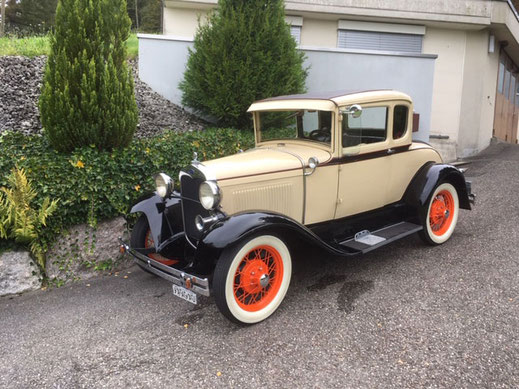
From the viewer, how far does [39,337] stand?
3418 mm

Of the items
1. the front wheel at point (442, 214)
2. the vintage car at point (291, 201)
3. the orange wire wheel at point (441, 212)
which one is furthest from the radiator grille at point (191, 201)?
the orange wire wheel at point (441, 212)

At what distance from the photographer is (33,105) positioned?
267 inches

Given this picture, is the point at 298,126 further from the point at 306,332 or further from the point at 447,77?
the point at 447,77

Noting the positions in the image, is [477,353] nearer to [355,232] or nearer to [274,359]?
[274,359]

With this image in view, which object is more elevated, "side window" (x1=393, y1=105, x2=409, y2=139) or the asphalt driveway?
"side window" (x1=393, y1=105, x2=409, y2=139)

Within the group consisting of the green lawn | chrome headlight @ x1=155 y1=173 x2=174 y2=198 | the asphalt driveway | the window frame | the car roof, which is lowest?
the asphalt driveway

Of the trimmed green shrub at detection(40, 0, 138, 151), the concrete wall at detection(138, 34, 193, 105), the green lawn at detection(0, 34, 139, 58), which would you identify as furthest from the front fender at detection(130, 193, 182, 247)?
the green lawn at detection(0, 34, 139, 58)

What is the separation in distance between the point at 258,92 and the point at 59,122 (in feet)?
11.0

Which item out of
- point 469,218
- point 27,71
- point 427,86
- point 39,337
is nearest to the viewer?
point 39,337

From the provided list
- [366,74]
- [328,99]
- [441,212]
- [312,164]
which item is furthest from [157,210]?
[366,74]

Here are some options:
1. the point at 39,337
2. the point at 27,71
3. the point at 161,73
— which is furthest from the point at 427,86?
the point at 39,337

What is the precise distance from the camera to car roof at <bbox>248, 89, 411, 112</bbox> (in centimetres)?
410

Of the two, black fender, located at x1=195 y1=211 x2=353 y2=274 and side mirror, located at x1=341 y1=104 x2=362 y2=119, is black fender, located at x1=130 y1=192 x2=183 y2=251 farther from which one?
side mirror, located at x1=341 y1=104 x2=362 y2=119

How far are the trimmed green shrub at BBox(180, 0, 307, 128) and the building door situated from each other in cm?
947
